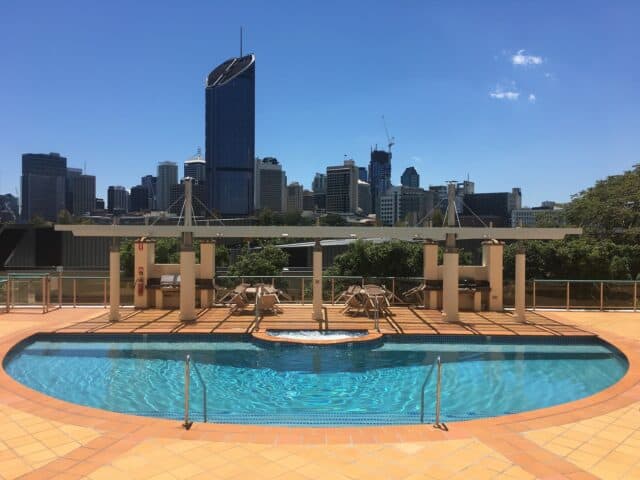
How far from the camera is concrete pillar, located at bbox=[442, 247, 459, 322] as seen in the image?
1288 centimetres

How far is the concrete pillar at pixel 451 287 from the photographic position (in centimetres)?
1288

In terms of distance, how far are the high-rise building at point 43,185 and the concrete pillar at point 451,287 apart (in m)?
115

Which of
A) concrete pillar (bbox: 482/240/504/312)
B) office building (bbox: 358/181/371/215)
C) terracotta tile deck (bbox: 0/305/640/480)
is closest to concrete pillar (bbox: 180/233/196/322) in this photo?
terracotta tile deck (bbox: 0/305/640/480)

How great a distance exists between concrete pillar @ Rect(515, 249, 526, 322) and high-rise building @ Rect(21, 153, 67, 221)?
115903 mm

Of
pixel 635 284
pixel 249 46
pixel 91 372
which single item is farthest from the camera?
pixel 249 46

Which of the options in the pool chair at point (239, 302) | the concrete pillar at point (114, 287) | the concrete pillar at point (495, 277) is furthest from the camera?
the concrete pillar at point (495, 277)

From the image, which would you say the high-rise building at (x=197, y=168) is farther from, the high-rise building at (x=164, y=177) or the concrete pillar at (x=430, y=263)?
the concrete pillar at (x=430, y=263)

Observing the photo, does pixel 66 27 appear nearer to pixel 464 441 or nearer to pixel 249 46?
pixel 464 441

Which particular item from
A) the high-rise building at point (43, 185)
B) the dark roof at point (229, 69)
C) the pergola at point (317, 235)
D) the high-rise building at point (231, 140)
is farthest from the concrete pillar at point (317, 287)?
the dark roof at point (229, 69)

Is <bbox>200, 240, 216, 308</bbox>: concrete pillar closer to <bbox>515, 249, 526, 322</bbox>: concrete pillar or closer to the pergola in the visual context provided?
the pergola

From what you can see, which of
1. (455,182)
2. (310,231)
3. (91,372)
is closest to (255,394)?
(91,372)

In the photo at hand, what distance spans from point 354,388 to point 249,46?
16108 centimetres

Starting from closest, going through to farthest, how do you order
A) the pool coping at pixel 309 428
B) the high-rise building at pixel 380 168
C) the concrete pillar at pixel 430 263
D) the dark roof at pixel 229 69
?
1. the pool coping at pixel 309 428
2. the concrete pillar at pixel 430 263
3. the dark roof at pixel 229 69
4. the high-rise building at pixel 380 168

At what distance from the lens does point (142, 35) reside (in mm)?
18781
